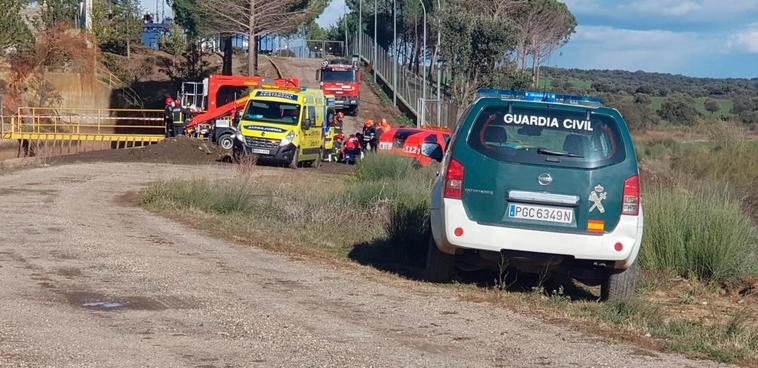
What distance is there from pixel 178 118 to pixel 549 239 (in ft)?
109

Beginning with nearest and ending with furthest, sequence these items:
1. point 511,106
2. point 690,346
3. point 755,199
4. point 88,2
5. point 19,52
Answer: point 690,346
point 511,106
point 755,199
point 19,52
point 88,2

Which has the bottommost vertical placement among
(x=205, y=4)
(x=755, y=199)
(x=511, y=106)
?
(x=755, y=199)

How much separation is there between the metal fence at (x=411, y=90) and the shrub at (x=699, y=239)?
88.0 feet

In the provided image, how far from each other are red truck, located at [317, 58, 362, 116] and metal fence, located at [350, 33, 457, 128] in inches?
151

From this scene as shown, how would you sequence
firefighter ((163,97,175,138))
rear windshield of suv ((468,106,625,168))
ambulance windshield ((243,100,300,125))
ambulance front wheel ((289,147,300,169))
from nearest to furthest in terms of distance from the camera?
rear windshield of suv ((468,106,625,168))
ambulance front wheel ((289,147,300,169))
ambulance windshield ((243,100,300,125))
firefighter ((163,97,175,138))

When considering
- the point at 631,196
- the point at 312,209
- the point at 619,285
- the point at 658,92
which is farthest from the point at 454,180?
the point at 658,92

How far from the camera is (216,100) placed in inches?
1645

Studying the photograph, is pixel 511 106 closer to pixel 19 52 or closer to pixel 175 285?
pixel 175 285

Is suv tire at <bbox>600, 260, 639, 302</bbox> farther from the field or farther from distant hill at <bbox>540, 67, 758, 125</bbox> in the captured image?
distant hill at <bbox>540, 67, 758, 125</bbox>

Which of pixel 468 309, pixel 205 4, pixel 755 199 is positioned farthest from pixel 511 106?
pixel 205 4

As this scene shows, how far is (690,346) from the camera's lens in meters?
7.95

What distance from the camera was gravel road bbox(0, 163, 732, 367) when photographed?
7.05 m

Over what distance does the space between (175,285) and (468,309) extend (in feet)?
8.89

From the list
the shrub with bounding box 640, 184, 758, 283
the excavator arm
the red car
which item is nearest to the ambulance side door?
the red car
